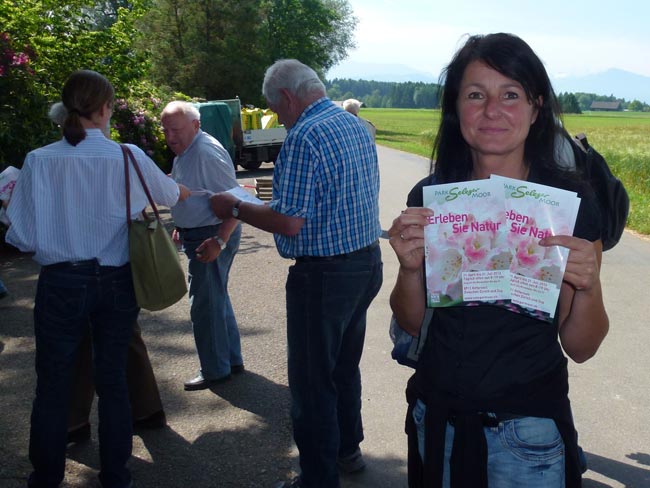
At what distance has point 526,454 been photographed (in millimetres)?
2025

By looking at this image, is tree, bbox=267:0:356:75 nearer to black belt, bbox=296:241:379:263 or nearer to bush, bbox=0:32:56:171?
bush, bbox=0:32:56:171

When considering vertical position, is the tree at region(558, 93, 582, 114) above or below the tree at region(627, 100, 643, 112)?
above

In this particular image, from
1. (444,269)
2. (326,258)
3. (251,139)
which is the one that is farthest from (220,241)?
(251,139)

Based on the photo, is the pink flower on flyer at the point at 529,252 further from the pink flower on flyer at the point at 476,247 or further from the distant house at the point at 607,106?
the distant house at the point at 607,106

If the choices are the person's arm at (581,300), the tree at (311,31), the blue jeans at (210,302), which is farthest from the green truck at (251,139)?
the tree at (311,31)

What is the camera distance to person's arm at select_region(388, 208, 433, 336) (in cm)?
201

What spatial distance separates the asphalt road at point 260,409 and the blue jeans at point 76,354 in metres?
0.31

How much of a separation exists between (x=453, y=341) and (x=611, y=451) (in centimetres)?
258

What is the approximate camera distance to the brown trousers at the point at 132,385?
4.04 meters

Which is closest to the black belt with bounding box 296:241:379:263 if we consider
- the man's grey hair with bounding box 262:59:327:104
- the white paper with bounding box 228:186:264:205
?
the white paper with bounding box 228:186:264:205

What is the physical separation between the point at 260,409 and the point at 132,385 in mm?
886

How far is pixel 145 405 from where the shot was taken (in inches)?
168

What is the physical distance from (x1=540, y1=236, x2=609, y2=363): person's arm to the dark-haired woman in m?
2.15

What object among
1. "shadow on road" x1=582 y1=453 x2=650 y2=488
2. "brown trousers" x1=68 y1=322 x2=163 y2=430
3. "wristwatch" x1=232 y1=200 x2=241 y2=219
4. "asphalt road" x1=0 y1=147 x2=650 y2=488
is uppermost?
"wristwatch" x1=232 y1=200 x2=241 y2=219
